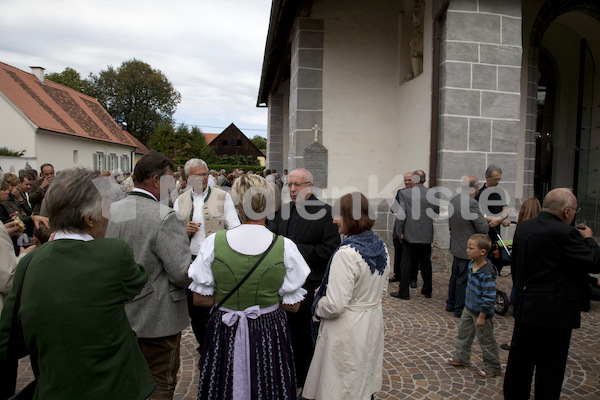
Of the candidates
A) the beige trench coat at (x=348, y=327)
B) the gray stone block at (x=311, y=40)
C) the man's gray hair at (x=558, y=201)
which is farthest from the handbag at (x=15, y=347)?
the gray stone block at (x=311, y=40)

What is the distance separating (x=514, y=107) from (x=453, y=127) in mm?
1162

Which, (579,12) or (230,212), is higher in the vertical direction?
(579,12)

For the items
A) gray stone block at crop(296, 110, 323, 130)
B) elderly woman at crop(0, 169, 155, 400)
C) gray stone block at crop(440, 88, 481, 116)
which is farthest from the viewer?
gray stone block at crop(296, 110, 323, 130)

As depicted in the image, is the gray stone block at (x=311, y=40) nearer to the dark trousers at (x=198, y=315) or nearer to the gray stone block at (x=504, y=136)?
the gray stone block at (x=504, y=136)

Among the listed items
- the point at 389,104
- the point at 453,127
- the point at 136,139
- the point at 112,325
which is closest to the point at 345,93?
the point at 389,104

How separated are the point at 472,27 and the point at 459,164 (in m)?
2.22

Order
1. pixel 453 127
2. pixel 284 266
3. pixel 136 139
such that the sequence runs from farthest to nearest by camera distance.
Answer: pixel 136 139
pixel 453 127
pixel 284 266

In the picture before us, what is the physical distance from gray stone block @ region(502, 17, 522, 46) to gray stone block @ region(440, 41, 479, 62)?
0.56 meters

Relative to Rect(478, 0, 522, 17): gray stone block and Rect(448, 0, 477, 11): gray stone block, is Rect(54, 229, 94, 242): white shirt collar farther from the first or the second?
Rect(478, 0, 522, 17): gray stone block

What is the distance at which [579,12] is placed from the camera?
31.0ft

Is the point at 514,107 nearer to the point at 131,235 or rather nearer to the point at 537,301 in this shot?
the point at 537,301

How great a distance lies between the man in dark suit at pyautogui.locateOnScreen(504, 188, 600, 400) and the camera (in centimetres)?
276

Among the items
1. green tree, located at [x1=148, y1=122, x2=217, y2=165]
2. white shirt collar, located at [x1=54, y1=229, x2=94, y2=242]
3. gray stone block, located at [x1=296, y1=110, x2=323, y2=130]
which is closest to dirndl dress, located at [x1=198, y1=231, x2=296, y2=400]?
white shirt collar, located at [x1=54, y1=229, x2=94, y2=242]

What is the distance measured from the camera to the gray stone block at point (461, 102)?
669 centimetres
